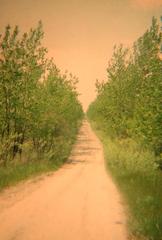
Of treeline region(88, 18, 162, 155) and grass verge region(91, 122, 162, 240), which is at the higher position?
treeline region(88, 18, 162, 155)

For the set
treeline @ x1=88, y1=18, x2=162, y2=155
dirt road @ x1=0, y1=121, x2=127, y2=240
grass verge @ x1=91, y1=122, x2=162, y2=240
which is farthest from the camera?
treeline @ x1=88, y1=18, x2=162, y2=155

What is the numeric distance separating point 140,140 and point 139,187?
4.02 m

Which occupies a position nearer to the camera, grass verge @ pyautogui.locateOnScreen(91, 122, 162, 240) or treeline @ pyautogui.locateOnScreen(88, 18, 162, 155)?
grass verge @ pyautogui.locateOnScreen(91, 122, 162, 240)

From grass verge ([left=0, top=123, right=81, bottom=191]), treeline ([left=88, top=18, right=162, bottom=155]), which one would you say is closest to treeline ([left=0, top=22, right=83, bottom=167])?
grass verge ([left=0, top=123, right=81, bottom=191])

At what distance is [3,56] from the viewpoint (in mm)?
17125

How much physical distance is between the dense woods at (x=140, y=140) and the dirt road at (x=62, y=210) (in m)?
0.67

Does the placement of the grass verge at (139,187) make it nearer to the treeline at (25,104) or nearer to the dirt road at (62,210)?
the dirt road at (62,210)

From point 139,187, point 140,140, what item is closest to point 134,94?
point 140,140

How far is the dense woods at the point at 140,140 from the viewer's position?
31.0 ft

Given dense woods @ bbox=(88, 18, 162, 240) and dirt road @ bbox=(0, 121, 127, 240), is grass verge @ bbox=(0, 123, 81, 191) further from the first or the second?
dense woods @ bbox=(88, 18, 162, 240)

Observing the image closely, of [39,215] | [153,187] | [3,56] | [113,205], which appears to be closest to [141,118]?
[153,187]

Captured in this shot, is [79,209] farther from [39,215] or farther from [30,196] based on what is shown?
[30,196]

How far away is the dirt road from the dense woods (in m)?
0.67

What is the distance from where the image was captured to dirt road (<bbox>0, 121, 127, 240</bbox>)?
26.0ft
